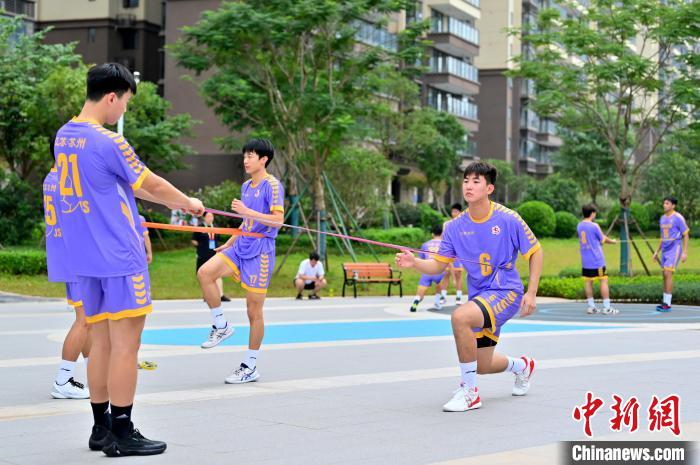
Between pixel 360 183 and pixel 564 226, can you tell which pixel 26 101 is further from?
pixel 564 226

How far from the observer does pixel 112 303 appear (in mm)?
5883

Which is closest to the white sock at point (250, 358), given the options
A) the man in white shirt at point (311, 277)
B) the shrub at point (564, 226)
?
the man in white shirt at point (311, 277)

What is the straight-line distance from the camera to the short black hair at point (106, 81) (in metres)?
6.06

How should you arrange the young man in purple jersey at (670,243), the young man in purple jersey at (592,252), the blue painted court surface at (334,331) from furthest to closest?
the young man in purple jersey at (670,243) < the young man in purple jersey at (592,252) < the blue painted court surface at (334,331)

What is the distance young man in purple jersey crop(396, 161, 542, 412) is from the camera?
307 inches

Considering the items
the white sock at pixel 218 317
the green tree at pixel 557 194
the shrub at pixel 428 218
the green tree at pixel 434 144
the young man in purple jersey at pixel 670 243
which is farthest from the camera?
the green tree at pixel 557 194

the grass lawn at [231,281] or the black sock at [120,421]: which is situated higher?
the black sock at [120,421]

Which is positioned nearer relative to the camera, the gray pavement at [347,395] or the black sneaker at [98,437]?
the black sneaker at [98,437]

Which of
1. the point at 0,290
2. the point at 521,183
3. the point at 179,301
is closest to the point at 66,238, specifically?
the point at 179,301

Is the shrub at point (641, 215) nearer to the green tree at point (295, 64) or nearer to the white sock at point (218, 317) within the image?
the green tree at point (295, 64)

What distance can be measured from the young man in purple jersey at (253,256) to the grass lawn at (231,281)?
42.4 ft

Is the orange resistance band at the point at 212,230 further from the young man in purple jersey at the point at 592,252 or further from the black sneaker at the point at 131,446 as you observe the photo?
the young man in purple jersey at the point at 592,252

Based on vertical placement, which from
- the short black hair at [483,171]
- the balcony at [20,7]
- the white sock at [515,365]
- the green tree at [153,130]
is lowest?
the white sock at [515,365]

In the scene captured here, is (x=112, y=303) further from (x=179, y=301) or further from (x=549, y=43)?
(x=549, y=43)
